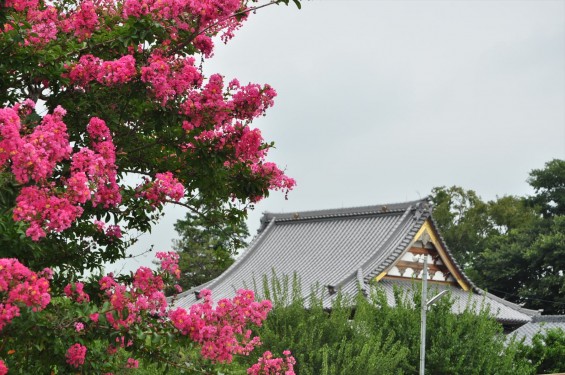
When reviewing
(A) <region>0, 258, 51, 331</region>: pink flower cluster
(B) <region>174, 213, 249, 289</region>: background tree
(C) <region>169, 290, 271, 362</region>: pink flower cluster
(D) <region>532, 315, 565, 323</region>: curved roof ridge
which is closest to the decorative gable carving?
(D) <region>532, 315, 565, 323</region>: curved roof ridge

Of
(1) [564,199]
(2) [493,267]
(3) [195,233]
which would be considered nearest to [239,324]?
(3) [195,233]

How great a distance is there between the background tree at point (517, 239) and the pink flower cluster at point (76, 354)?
1168 inches

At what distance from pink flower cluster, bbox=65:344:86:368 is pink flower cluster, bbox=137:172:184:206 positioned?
107 centimetres

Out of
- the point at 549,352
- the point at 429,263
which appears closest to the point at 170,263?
the point at 549,352

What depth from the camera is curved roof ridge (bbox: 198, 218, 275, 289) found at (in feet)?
Result: 81.1

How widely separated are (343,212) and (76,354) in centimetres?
2034

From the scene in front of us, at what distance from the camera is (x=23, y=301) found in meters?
4.28

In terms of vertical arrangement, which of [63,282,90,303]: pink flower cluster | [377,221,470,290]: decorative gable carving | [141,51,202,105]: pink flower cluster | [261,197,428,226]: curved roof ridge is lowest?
[63,282,90,303]: pink flower cluster

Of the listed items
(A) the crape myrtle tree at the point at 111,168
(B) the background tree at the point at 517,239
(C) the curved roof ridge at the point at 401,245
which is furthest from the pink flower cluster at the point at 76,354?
(B) the background tree at the point at 517,239

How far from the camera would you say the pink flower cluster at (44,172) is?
14.6 feet

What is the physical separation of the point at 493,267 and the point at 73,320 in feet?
110

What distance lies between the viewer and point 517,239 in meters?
37.1

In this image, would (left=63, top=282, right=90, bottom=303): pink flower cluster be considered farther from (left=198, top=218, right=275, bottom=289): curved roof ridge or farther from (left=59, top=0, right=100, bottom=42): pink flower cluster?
(left=198, top=218, right=275, bottom=289): curved roof ridge

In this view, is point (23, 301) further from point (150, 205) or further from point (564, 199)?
point (564, 199)
